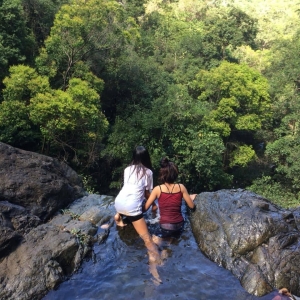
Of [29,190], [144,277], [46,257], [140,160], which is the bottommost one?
[144,277]

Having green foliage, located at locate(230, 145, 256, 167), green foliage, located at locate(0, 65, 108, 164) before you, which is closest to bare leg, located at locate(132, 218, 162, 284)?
green foliage, located at locate(0, 65, 108, 164)

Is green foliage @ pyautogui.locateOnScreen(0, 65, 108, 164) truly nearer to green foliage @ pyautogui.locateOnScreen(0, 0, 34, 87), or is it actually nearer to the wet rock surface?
green foliage @ pyautogui.locateOnScreen(0, 0, 34, 87)

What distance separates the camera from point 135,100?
23.7 meters

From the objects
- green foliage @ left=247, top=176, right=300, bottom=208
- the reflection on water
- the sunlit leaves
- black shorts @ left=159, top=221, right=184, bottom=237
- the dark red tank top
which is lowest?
green foliage @ left=247, top=176, right=300, bottom=208

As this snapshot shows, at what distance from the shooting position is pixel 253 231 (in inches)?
214

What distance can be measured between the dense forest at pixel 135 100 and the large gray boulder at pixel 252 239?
9434mm

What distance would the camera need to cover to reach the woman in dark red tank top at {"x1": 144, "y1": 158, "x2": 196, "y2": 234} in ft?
19.0

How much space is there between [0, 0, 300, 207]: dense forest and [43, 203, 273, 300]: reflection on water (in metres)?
9.43

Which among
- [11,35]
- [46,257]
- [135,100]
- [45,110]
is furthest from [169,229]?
[135,100]

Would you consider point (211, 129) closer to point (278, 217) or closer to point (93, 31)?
point (93, 31)

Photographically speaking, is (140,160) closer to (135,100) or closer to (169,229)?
(169,229)

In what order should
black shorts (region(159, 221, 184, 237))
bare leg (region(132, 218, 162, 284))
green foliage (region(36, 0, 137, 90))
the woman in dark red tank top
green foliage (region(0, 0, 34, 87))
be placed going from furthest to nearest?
green foliage (region(36, 0, 137, 90)) → green foliage (region(0, 0, 34, 87)) → black shorts (region(159, 221, 184, 237)) → the woman in dark red tank top → bare leg (region(132, 218, 162, 284))

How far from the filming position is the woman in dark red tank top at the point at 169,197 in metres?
5.80

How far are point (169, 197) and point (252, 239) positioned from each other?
56.8 inches
